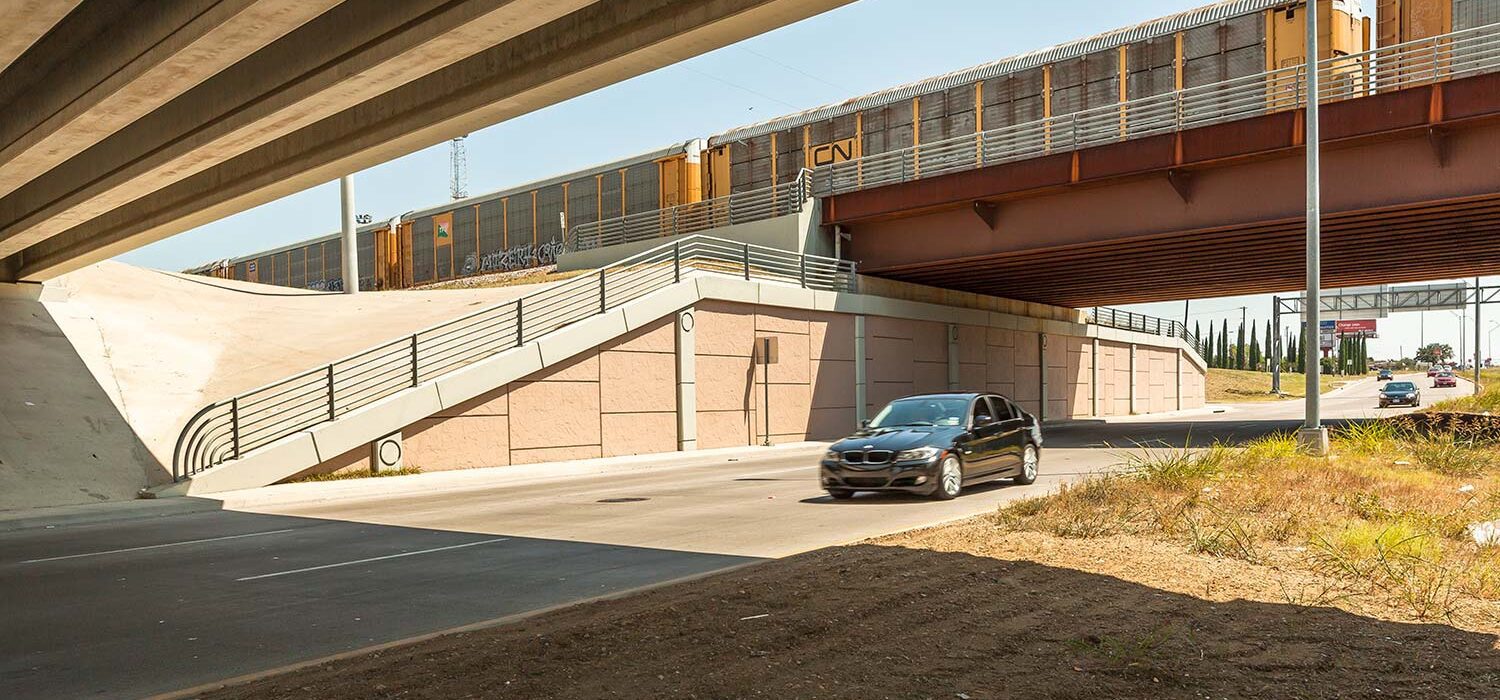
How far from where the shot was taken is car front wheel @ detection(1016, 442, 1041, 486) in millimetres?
16812

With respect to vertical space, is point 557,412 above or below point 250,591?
above

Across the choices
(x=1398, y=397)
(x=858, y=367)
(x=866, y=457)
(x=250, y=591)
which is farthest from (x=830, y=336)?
(x=1398, y=397)

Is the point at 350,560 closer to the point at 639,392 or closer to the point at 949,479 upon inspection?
the point at 949,479

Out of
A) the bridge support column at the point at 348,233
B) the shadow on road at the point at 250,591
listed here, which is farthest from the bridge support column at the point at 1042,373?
the shadow on road at the point at 250,591

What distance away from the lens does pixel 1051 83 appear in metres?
29.4

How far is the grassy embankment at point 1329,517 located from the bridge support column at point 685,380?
47.4 feet

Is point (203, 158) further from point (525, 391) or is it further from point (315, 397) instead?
point (525, 391)

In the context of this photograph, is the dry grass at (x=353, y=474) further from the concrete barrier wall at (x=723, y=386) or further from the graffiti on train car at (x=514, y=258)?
the graffiti on train car at (x=514, y=258)

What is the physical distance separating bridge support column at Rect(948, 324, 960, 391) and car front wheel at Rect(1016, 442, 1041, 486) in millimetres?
21216

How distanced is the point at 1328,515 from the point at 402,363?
17.2 m

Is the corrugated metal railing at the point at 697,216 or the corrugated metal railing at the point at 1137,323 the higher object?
the corrugated metal railing at the point at 697,216

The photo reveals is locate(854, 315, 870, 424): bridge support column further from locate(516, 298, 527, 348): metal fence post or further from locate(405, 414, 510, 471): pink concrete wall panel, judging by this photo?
locate(405, 414, 510, 471): pink concrete wall panel

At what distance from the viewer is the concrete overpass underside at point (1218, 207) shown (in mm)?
23172

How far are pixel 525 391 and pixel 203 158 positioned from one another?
349 inches
